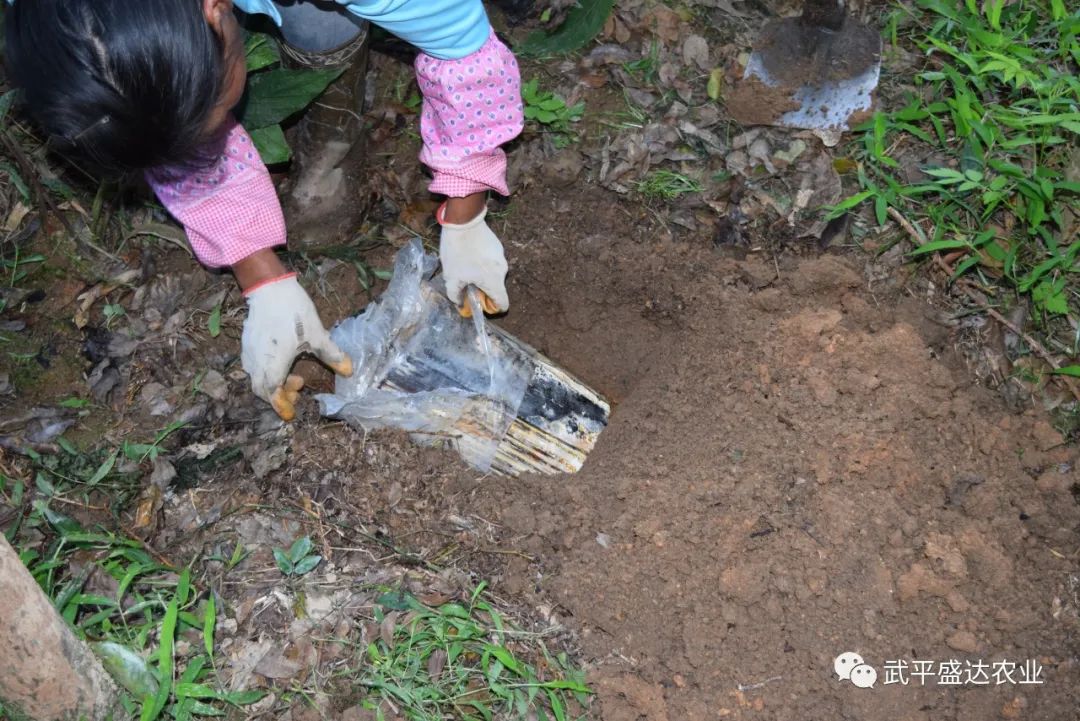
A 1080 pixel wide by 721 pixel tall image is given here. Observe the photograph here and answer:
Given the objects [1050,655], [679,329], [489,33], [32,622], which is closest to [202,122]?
[489,33]

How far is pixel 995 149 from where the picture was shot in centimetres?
248

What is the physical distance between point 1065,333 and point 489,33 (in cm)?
167

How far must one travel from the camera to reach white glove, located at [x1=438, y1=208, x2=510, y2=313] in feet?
7.83

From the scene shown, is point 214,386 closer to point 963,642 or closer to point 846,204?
point 846,204

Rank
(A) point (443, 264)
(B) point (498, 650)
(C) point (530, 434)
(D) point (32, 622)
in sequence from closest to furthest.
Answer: (D) point (32, 622) < (B) point (498, 650) < (C) point (530, 434) < (A) point (443, 264)

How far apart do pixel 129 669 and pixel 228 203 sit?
1067 millimetres

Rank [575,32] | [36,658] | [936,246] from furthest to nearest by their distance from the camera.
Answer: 1. [575,32]
2. [936,246]
3. [36,658]

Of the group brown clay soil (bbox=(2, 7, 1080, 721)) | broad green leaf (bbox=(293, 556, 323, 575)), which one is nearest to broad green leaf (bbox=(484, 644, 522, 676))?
brown clay soil (bbox=(2, 7, 1080, 721))

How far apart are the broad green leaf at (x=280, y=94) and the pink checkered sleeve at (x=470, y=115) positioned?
0.31 meters

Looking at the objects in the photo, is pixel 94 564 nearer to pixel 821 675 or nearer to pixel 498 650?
pixel 498 650

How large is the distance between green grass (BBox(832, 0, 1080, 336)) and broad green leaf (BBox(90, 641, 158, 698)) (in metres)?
2.04

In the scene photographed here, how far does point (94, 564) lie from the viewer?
1.98m

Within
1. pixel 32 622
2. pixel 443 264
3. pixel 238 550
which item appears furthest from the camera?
pixel 443 264

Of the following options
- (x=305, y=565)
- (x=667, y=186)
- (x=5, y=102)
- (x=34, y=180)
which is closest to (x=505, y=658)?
(x=305, y=565)
